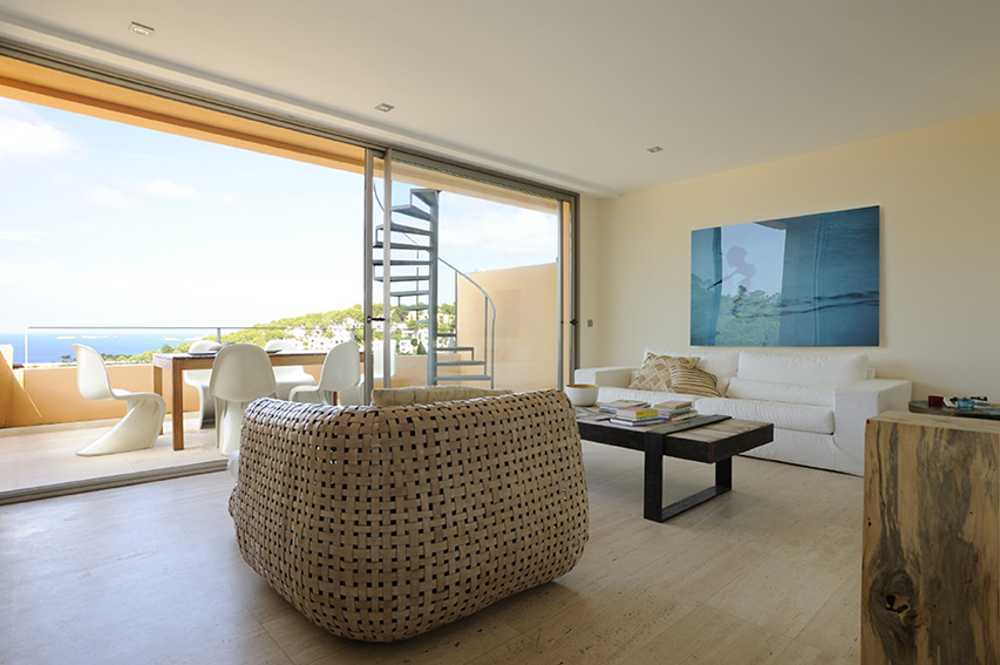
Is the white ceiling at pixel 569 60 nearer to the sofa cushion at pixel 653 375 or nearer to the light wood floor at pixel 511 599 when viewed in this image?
the sofa cushion at pixel 653 375

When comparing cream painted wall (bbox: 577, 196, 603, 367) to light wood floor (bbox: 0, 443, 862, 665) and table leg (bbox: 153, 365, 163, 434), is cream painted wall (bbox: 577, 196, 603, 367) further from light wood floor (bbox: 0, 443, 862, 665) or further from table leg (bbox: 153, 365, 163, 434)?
table leg (bbox: 153, 365, 163, 434)

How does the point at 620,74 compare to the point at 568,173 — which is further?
the point at 568,173

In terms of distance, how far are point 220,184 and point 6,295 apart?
9.15 ft

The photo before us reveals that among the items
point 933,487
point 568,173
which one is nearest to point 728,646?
point 933,487

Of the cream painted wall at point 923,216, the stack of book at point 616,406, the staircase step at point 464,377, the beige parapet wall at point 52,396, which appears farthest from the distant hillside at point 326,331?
the cream painted wall at point 923,216

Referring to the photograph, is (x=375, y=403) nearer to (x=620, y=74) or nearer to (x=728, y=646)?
(x=728, y=646)

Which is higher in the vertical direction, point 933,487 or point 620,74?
point 620,74

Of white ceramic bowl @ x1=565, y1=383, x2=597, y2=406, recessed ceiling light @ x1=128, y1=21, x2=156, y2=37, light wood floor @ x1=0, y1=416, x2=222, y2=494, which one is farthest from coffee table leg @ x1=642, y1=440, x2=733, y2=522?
recessed ceiling light @ x1=128, y1=21, x2=156, y2=37

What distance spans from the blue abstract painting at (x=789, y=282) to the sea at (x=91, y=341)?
5438 mm

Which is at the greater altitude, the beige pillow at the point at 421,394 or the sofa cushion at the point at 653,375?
the beige pillow at the point at 421,394

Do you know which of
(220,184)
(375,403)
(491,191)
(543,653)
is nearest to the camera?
(543,653)

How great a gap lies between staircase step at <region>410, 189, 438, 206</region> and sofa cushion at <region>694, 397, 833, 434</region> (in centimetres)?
278

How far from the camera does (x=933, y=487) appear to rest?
0.95 meters

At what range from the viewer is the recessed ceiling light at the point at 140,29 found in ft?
9.22
